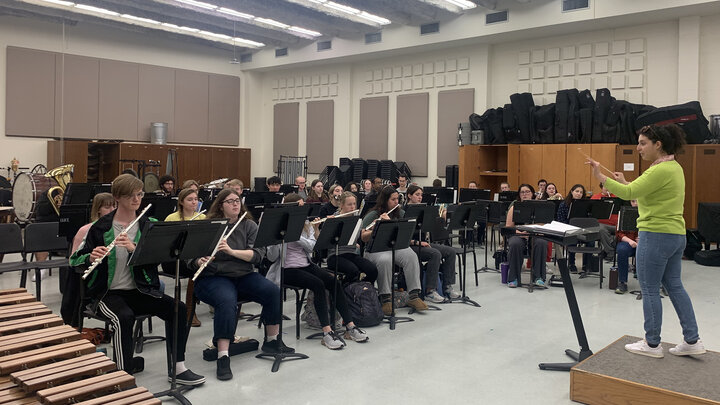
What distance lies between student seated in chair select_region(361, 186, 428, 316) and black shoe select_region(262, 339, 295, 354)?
1.41 m

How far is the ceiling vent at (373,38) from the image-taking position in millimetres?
15573

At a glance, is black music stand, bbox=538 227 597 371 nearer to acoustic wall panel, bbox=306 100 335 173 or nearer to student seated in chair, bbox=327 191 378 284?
student seated in chair, bbox=327 191 378 284

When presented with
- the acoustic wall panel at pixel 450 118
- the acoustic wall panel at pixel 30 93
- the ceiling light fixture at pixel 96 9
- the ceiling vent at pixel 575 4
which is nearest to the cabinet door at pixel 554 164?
the acoustic wall panel at pixel 450 118

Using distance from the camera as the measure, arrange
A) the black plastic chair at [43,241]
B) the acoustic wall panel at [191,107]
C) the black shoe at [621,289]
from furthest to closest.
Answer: the acoustic wall panel at [191,107]
the black shoe at [621,289]
the black plastic chair at [43,241]

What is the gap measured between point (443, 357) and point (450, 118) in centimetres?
1112

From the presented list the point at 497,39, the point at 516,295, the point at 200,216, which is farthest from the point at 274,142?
the point at 200,216

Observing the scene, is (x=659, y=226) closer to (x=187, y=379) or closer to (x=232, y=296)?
(x=232, y=296)

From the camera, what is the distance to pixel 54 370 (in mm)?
3006

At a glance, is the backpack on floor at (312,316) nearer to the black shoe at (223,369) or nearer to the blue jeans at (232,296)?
the blue jeans at (232,296)

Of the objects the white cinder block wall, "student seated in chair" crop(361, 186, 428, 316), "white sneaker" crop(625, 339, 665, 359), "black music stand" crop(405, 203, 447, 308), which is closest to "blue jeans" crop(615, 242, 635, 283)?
"black music stand" crop(405, 203, 447, 308)

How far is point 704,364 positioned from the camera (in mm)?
4000

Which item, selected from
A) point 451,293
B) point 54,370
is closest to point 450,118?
point 451,293

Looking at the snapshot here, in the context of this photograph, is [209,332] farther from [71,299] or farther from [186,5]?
[186,5]

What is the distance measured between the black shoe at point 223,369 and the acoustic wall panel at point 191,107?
1449 cm
